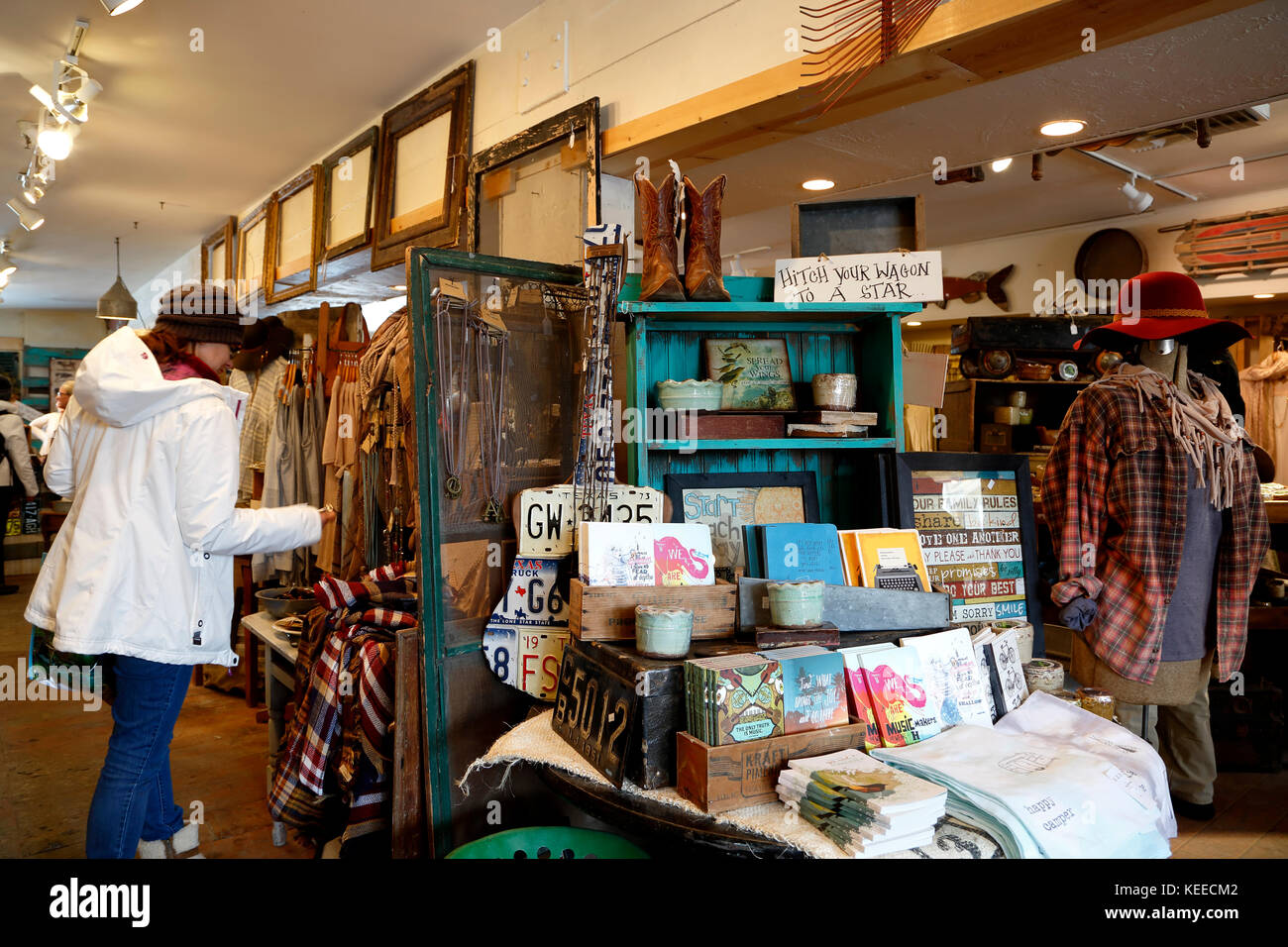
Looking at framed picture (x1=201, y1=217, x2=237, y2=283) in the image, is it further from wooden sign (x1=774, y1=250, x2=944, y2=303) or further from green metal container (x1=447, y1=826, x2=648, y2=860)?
green metal container (x1=447, y1=826, x2=648, y2=860)

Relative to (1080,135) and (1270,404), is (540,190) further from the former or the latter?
(1270,404)

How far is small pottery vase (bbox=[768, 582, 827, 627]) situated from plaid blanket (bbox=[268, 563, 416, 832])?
118 centimetres

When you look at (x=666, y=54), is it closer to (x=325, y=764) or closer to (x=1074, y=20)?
(x=1074, y=20)

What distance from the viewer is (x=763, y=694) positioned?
4.77 feet

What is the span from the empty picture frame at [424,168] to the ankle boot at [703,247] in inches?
74.3

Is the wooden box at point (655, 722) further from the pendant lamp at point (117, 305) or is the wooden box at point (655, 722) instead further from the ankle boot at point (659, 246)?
the pendant lamp at point (117, 305)

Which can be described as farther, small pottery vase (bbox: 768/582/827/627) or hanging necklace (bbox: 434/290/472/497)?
hanging necklace (bbox: 434/290/472/497)

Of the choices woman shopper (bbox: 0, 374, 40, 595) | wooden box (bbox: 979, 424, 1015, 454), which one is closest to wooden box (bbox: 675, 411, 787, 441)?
wooden box (bbox: 979, 424, 1015, 454)

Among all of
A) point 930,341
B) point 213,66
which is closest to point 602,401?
point 213,66

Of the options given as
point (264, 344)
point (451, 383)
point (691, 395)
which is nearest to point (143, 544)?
point (451, 383)

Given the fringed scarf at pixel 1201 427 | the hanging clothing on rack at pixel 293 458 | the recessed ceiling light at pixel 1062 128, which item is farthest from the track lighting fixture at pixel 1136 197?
the hanging clothing on rack at pixel 293 458

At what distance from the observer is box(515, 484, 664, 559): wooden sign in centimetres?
215

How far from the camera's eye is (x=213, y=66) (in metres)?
4.29
